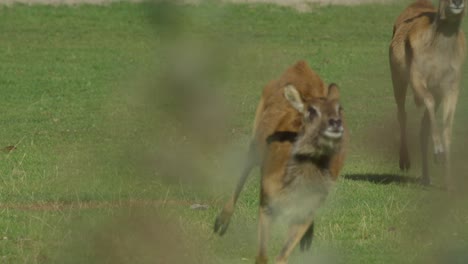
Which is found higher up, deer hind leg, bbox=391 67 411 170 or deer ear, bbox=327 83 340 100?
deer ear, bbox=327 83 340 100

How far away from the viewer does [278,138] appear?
789cm

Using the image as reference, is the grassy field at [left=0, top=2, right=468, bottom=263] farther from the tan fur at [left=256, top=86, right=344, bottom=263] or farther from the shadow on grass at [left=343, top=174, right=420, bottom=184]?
the tan fur at [left=256, top=86, right=344, bottom=263]

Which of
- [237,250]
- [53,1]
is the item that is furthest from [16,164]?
[53,1]

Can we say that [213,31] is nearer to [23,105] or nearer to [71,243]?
[71,243]

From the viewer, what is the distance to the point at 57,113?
16.3 m

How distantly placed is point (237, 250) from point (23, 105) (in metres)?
9.64

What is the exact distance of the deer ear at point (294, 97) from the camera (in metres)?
7.51

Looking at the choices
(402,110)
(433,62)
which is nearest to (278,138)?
(433,62)

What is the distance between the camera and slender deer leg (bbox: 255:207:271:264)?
24.3ft

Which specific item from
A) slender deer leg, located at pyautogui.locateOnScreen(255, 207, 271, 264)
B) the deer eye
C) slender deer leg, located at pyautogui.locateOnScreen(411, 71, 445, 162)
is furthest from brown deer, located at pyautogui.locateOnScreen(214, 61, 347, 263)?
slender deer leg, located at pyautogui.locateOnScreen(411, 71, 445, 162)

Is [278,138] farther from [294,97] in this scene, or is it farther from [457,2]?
Answer: [457,2]

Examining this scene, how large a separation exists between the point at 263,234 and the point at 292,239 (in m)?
0.19

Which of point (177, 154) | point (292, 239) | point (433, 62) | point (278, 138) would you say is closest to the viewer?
point (177, 154)

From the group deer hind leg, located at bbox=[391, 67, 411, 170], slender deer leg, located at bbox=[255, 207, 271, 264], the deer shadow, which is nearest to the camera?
slender deer leg, located at bbox=[255, 207, 271, 264]
